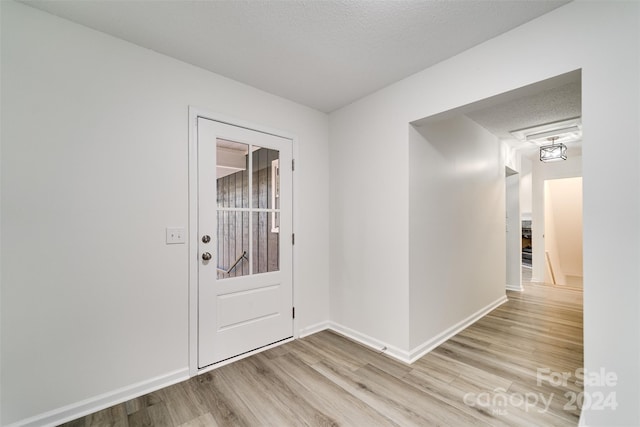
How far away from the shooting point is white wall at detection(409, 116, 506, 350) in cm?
246

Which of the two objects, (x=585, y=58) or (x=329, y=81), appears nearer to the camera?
(x=585, y=58)

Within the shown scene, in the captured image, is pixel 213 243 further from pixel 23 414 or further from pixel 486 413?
pixel 486 413

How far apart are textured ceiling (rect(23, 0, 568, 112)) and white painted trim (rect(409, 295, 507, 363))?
244cm

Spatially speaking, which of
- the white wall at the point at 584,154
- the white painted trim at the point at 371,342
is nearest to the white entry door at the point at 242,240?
the white painted trim at the point at 371,342

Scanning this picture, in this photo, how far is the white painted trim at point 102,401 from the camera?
1.61m

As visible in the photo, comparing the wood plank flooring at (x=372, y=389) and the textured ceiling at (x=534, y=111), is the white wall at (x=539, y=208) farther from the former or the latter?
the wood plank flooring at (x=372, y=389)

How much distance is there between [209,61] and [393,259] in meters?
2.27

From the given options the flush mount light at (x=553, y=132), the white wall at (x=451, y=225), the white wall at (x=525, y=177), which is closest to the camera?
the white wall at (x=451, y=225)

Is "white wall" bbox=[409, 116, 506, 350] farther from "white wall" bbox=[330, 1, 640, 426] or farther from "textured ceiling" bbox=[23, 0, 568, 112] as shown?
"textured ceiling" bbox=[23, 0, 568, 112]

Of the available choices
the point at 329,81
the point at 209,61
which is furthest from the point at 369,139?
the point at 209,61

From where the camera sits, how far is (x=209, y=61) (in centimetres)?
215

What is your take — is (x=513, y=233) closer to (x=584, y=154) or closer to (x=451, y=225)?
(x=451, y=225)

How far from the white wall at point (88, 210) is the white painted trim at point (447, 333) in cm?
195

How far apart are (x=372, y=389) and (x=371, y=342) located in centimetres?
70
